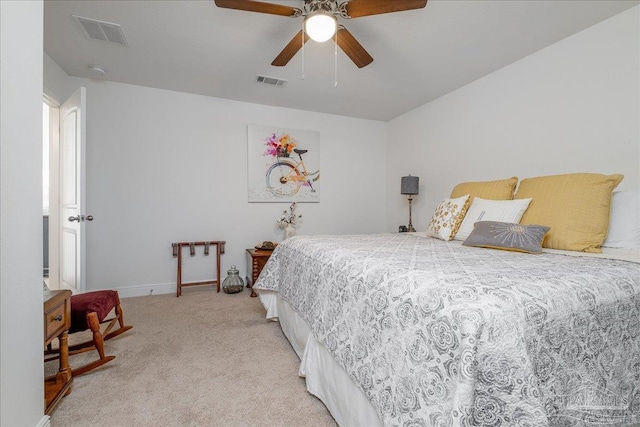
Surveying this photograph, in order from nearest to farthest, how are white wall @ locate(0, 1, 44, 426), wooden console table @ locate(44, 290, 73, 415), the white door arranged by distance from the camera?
1. white wall @ locate(0, 1, 44, 426)
2. wooden console table @ locate(44, 290, 73, 415)
3. the white door

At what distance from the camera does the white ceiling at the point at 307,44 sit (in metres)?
1.98

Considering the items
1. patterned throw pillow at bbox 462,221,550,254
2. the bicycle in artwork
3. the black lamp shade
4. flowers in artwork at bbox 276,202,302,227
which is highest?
the bicycle in artwork

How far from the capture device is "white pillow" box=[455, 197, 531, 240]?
2.06m

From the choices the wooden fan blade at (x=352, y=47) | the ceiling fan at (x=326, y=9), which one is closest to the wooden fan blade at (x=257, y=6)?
the ceiling fan at (x=326, y=9)

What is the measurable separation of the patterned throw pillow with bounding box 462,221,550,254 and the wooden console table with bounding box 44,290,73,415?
8.04 feet

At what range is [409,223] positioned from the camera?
12.9 feet

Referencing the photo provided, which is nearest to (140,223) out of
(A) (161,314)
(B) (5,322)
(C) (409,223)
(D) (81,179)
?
(D) (81,179)

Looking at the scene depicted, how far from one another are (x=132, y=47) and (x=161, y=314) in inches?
95.7

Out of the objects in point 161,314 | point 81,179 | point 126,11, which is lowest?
point 161,314

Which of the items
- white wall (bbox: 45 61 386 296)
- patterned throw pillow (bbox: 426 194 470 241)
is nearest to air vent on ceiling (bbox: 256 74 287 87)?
white wall (bbox: 45 61 386 296)

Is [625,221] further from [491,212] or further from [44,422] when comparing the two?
[44,422]

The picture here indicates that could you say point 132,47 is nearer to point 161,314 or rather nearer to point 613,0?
point 161,314

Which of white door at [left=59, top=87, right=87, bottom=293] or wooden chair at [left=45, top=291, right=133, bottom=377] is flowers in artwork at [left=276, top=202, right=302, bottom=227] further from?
wooden chair at [left=45, top=291, right=133, bottom=377]

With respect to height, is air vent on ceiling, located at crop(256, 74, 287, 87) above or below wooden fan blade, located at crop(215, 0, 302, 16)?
above
